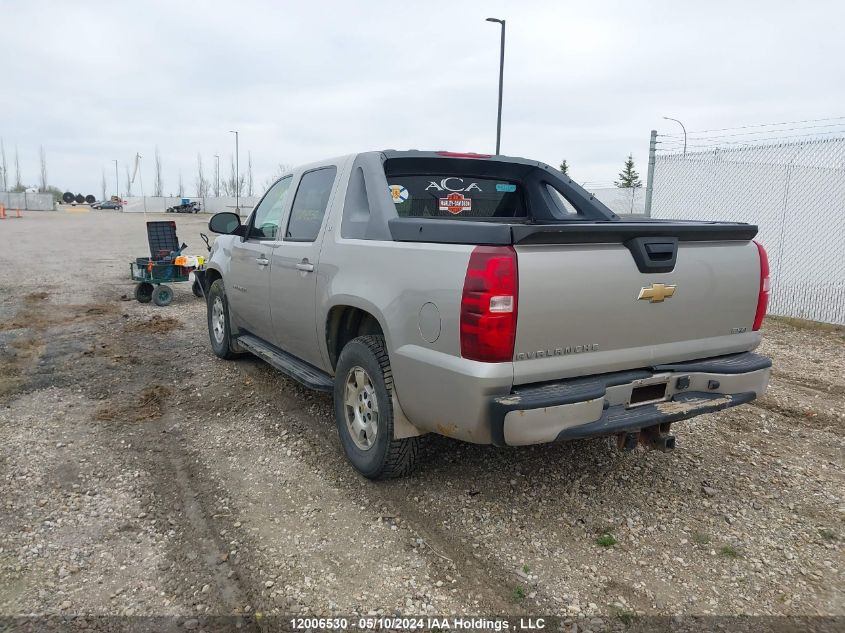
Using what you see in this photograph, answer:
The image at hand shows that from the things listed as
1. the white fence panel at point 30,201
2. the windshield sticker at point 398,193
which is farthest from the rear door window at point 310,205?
the white fence panel at point 30,201

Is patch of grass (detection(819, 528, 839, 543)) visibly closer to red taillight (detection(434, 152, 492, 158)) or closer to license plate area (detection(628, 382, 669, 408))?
license plate area (detection(628, 382, 669, 408))

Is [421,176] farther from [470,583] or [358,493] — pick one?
[470,583]

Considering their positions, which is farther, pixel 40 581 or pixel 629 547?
pixel 629 547

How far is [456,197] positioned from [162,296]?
7144 mm

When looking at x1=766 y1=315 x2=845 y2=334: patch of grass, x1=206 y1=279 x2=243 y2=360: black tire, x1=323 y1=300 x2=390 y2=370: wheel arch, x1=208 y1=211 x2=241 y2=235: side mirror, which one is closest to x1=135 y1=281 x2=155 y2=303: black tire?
x1=206 y1=279 x2=243 y2=360: black tire

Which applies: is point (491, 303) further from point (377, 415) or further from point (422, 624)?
point (422, 624)

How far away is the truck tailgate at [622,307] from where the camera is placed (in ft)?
9.88

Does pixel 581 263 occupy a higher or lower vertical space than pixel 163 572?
higher

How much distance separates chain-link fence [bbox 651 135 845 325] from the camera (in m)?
8.88

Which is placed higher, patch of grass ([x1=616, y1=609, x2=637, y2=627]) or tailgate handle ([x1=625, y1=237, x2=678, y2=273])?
tailgate handle ([x1=625, y1=237, x2=678, y2=273])

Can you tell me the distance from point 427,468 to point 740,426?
2574 millimetres

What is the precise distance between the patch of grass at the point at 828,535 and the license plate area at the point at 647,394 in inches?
43.1

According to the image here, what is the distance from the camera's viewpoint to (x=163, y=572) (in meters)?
3.02

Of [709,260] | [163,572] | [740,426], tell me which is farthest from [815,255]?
[163,572]
